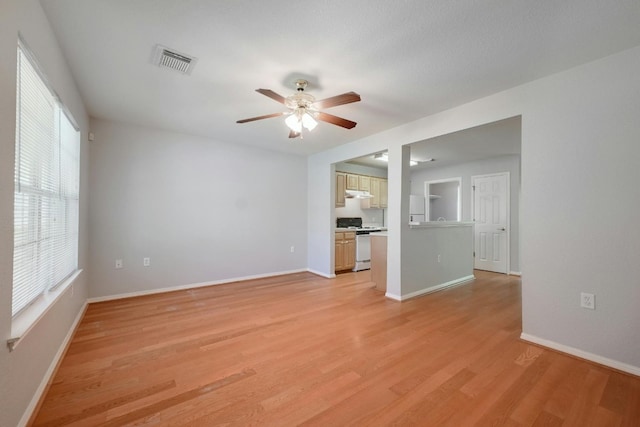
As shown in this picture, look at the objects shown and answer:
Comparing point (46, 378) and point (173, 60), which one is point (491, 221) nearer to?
point (173, 60)

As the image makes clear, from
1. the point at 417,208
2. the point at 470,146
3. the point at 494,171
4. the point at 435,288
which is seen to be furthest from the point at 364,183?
the point at 435,288

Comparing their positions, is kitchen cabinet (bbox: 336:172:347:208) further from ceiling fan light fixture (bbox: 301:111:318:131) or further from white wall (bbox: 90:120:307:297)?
ceiling fan light fixture (bbox: 301:111:318:131)

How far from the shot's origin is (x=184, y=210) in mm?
4156

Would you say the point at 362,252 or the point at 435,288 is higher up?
the point at 362,252

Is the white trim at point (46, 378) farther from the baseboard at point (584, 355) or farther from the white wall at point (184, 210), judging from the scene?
the baseboard at point (584, 355)

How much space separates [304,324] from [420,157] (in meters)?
4.25

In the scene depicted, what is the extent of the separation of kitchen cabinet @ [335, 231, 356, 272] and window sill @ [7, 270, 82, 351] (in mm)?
3954

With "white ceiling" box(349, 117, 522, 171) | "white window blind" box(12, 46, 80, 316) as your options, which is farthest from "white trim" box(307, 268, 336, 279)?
"white window blind" box(12, 46, 80, 316)

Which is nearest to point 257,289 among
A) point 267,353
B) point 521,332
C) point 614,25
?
point 267,353

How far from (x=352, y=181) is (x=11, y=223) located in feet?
17.1

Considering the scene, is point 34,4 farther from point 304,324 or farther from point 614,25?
point 614,25

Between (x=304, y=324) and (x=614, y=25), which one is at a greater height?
(x=614, y=25)

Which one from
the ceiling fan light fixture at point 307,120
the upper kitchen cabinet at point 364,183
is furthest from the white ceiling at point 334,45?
the upper kitchen cabinet at point 364,183

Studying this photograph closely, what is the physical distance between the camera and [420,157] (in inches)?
217
